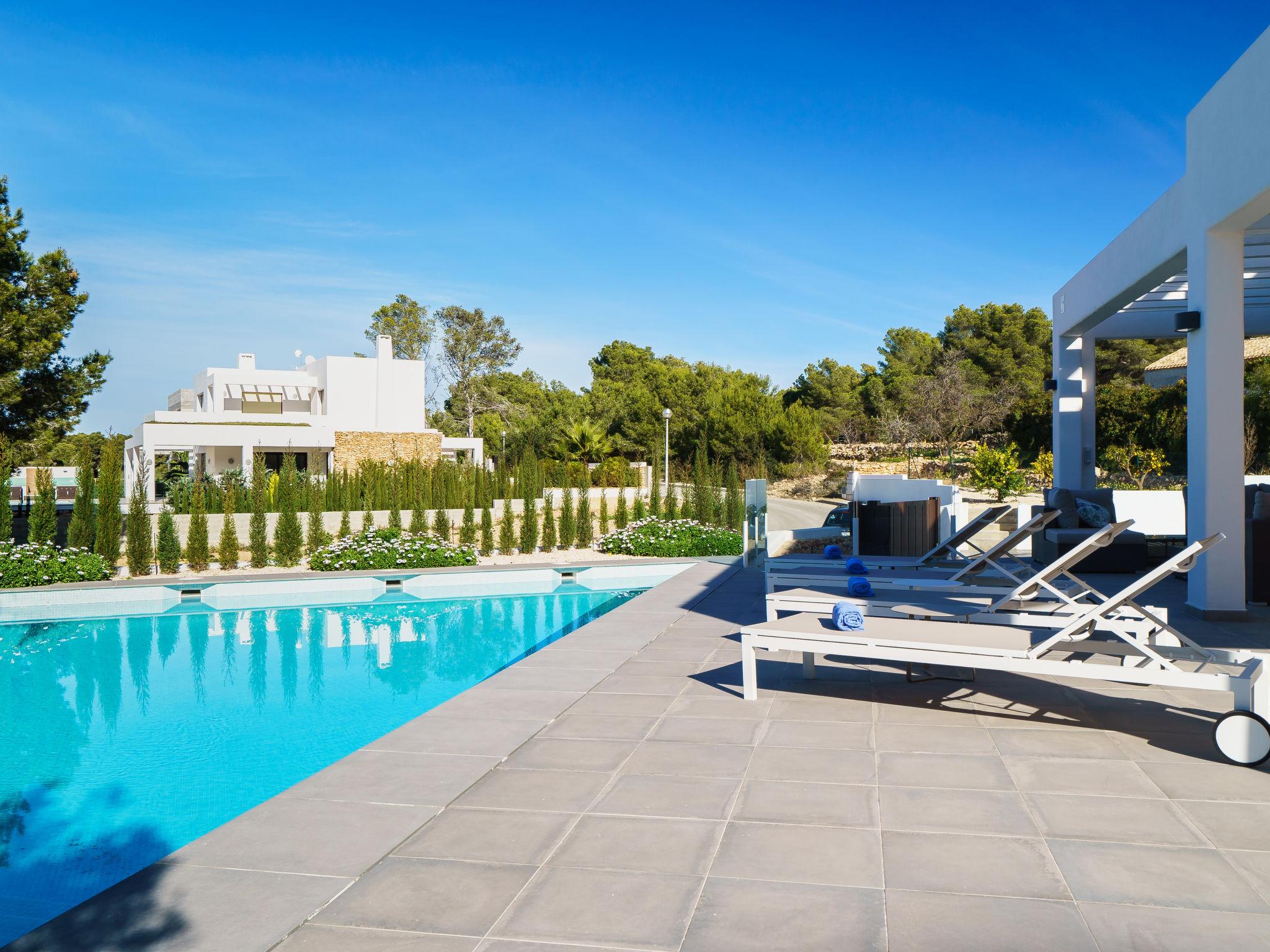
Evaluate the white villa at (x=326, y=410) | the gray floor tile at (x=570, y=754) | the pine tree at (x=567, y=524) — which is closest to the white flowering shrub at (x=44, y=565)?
the pine tree at (x=567, y=524)

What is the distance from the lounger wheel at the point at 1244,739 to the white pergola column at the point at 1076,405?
996 centimetres

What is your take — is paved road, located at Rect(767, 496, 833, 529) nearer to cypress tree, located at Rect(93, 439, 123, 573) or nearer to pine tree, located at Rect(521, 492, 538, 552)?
pine tree, located at Rect(521, 492, 538, 552)

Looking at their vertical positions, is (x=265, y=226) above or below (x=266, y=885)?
above

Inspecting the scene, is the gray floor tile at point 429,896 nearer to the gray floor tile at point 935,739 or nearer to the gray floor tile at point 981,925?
the gray floor tile at point 981,925

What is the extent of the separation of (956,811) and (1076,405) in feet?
36.7

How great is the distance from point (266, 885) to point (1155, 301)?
41.3 ft

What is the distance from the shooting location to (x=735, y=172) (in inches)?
838

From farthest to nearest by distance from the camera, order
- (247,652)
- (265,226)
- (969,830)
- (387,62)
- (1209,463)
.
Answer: (265,226)
(387,62)
(247,652)
(1209,463)
(969,830)

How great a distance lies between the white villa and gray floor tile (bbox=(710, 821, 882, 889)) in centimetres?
2479

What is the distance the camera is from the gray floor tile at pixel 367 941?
2.31 meters

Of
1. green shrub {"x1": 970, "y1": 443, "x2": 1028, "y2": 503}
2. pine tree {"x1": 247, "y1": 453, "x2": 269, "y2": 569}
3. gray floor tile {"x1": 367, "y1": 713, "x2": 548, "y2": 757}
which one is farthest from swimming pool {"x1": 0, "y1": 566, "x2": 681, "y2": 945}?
green shrub {"x1": 970, "y1": 443, "x2": 1028, "y2": 503}

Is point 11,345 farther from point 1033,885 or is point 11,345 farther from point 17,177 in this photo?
point 1033,885

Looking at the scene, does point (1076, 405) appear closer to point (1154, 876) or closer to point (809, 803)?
point (809, 803)

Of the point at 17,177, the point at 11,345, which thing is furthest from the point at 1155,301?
the point at 17,177
